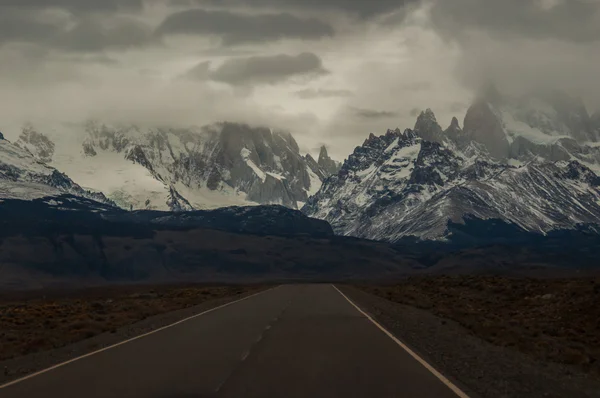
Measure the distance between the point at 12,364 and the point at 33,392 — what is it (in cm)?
739

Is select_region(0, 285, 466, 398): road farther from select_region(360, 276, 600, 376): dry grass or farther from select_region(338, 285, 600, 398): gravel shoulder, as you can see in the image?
select_region(360, 276, 600, 376): dry grass

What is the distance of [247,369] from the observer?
19.8 m

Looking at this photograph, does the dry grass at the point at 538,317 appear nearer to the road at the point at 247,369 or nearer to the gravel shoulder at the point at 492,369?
the gravel shoulder at the point at 492,369

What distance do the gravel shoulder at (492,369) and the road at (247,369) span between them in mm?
846

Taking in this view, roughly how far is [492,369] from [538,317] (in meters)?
22.0

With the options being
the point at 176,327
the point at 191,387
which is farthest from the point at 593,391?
the point at 176,327

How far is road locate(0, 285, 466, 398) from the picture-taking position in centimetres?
1638

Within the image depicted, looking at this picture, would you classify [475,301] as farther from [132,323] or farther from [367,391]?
[367,391]

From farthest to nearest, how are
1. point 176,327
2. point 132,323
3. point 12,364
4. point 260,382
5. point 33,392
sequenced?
point 132,323
point 176,327
point 12,364
point 260,382
point 33,392

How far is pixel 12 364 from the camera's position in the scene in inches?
905

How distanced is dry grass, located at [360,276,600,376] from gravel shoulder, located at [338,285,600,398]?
4.19ft

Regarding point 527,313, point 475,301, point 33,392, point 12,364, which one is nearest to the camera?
point 33,392

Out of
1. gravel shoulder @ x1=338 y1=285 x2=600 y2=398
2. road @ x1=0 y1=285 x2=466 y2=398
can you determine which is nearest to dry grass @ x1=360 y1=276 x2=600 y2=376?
gravel shoulder @ x1=338 y1=285 x2=600 y2=398

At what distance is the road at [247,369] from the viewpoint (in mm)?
16375
